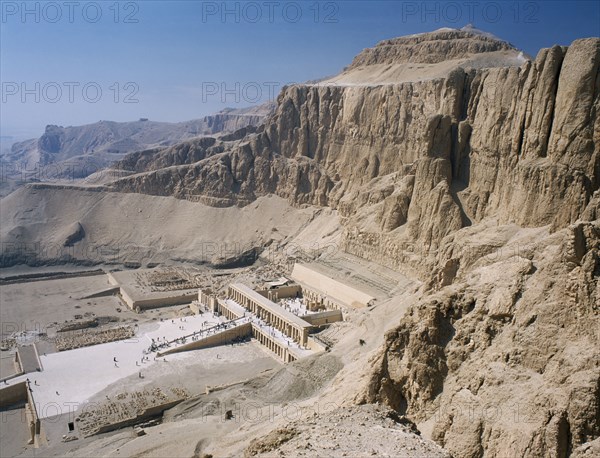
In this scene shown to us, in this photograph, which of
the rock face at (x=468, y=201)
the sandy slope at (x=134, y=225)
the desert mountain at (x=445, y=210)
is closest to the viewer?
the rock face at (x=468, y=201)

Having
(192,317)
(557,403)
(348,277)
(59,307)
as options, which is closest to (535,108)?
(348,277)

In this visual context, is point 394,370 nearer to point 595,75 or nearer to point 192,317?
point 595,75

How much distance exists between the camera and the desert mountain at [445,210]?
763 inches

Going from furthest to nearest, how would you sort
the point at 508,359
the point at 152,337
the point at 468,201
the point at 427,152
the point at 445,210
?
1. the point at 427,152
2. the point at 152,337
3. the point at 445,210
4. the point at 468,201
5. the point at 508,359

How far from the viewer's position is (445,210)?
5672 centimetres

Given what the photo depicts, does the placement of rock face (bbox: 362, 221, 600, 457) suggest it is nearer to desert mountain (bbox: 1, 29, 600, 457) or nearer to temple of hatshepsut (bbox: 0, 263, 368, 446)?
desert mountain (bbox: 1, 29, 600, 457)

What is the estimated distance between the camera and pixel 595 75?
42.1 m

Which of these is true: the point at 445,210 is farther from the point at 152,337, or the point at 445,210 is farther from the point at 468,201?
the point at 152,337

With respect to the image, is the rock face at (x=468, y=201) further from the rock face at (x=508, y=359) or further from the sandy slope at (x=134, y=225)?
the sandy slope at (x=134, y=225)

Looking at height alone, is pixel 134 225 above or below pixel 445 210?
below

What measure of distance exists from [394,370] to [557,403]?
850 centimetres

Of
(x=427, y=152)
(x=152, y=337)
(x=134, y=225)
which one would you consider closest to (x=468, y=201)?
(x=427, y=152)

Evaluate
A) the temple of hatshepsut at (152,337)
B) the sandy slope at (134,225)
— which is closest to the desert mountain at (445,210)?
the sandy slope at (134,225)

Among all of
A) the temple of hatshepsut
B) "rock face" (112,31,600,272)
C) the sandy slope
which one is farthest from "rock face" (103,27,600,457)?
the temple of hatshepsut
